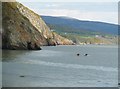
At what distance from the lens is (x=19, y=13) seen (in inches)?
7466

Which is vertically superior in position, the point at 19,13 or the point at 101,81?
the point at 19,13

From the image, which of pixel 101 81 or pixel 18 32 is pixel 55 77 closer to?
pixel 101 81

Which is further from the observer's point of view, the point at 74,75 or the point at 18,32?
the point at 18,32

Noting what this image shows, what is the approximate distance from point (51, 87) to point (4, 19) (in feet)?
382

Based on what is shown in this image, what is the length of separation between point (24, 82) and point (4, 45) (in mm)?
94499

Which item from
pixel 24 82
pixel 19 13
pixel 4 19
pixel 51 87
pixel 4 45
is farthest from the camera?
pixel 19 13

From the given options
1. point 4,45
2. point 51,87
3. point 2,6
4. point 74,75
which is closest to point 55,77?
point 74,75

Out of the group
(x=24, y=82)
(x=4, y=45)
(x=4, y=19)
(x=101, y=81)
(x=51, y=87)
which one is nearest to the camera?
(x=51, y=87)

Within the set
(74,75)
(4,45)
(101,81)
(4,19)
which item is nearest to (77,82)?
(101,81)

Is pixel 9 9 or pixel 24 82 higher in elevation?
pixel 9 9

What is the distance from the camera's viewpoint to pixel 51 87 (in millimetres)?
61125

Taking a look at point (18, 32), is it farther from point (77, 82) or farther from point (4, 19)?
point (77, 82)

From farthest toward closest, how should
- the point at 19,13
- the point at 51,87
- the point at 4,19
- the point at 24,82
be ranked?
the point at 19,13 < the point at 4,19 < the point at 24,82 < the point at 51,87

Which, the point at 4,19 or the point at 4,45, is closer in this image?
the point at 4,45
